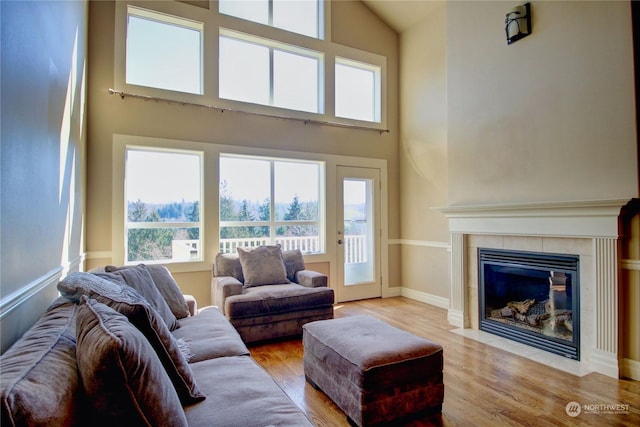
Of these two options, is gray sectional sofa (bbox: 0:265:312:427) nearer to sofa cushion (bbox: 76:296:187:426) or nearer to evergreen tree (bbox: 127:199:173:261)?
sofa cushion (bbox: 76:296:187:426)

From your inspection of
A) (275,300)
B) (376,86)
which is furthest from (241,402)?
(376,86)

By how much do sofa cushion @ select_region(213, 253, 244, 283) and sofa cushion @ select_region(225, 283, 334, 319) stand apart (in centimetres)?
36

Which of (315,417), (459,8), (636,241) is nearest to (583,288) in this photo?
(636,241)

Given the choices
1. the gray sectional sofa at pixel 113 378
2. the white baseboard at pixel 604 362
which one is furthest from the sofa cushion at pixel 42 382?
the white baseboard at pixel 604 362

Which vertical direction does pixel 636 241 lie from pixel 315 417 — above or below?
above

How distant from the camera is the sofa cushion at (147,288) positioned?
7.69 feet

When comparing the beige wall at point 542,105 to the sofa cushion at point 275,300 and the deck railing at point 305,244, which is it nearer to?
the deck railing at point 305,244

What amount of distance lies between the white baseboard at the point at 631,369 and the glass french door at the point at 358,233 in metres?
3.04

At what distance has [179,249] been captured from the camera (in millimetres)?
4105

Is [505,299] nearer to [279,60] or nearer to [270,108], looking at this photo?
[270,108]

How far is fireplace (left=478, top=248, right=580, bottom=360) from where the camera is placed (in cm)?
303

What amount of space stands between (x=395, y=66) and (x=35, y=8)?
482 centimetres

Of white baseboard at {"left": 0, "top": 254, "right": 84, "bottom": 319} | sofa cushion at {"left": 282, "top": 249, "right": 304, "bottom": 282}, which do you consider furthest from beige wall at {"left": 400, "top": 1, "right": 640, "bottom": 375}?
white baseboard at {"left": 0, "top": 254, "right": 84, "bottom": 319}

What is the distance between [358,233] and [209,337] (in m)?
3.39
